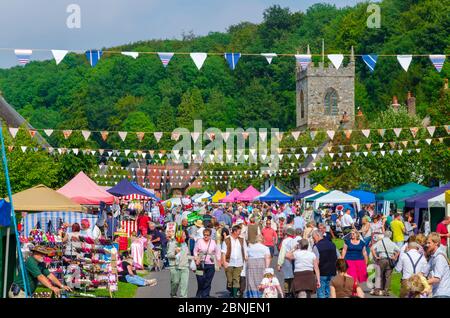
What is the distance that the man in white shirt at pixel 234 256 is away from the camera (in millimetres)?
20719

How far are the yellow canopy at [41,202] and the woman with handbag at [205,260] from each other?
8476mm

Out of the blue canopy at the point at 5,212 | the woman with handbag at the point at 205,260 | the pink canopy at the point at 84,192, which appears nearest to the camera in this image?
the blue canopy at the point at 5,212

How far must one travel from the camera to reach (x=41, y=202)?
2930 cm

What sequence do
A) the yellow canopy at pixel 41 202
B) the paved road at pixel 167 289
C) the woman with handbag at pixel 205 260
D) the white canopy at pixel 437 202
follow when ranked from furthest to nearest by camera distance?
1. the white canopy at pixel 437 202
2. the yellow canopy at pixel 41 202
3. the paved road at pixel 167 289
4. the woman with handbag at pixel 205 260

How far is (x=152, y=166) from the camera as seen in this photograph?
496 ft

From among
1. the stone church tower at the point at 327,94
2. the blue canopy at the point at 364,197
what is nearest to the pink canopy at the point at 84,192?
the blue canopy at the point at 364,197

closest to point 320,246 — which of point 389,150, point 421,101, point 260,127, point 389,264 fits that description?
point 389,264

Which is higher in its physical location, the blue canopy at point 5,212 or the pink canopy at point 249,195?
the blue canopy at point 5,212

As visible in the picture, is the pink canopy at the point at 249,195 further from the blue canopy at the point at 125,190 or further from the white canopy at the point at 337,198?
the white canopy at the point at 337,198

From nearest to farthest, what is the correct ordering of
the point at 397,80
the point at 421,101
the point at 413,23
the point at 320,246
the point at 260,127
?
1. the point at 320,246
2. the point at 421,101
3. the point at 397,80
4. the point at 413,23
5. the point at 260,127

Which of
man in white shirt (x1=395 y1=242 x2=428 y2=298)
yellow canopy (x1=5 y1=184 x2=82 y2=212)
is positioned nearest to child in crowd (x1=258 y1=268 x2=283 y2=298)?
man in white shirt (x1=395 y1=242 x2=428 y2=298)

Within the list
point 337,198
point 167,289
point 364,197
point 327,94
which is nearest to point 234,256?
point 167,289

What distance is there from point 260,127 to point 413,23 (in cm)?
2384

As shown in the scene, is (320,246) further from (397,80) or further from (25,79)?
(25,79)
